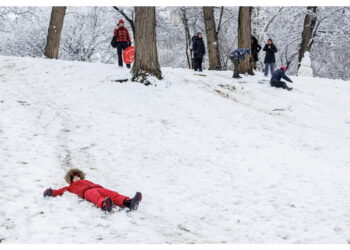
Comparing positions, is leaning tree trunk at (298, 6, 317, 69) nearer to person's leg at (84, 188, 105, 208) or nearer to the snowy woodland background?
the snowy woodland background

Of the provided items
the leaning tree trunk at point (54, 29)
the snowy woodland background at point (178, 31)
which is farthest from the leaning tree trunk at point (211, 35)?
the leaning tree trunk at point (54, 29)

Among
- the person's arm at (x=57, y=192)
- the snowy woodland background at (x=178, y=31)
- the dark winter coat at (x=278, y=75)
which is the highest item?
the snowy woodland background at (x=178, y=31)

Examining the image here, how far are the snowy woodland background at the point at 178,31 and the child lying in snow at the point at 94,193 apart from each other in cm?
1764

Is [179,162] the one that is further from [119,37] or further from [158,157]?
[119,37]

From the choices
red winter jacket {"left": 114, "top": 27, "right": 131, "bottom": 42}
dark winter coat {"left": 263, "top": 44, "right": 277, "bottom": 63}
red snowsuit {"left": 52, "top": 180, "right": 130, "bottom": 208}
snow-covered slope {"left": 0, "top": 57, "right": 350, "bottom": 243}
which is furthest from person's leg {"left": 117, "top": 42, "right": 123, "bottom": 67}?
red snowsuit {"left": 52, "top": 180, "right": 130, "bottom": 208}

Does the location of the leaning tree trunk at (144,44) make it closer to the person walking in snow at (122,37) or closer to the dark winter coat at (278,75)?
the person walking in snow at (122,37)

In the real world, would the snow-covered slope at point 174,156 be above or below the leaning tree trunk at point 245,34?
below

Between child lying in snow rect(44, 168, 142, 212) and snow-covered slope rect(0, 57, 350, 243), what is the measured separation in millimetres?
139

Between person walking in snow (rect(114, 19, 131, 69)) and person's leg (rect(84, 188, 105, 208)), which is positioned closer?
person's leg (rect(84, 188, 105, 208))

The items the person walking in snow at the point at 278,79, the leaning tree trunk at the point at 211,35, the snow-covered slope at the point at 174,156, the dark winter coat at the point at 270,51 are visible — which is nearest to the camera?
the snow-covered slope at the point at 174,156

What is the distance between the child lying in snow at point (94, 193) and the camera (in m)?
5.35

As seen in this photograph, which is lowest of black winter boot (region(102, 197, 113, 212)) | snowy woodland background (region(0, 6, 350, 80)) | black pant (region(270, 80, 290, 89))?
black winter boot (region(102, 197, 113, 212))

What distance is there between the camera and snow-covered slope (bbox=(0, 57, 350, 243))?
5148 mm
